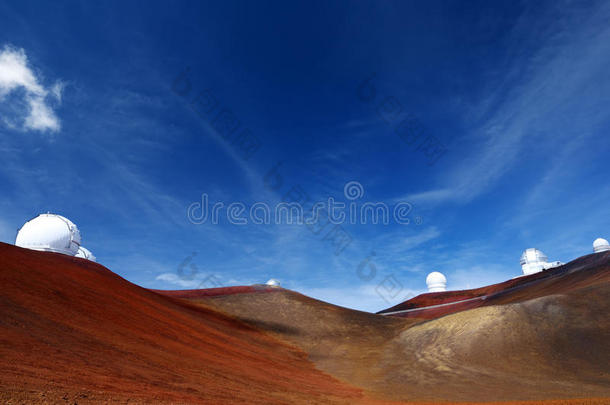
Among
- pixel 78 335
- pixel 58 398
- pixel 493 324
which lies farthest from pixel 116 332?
pixel 493 324

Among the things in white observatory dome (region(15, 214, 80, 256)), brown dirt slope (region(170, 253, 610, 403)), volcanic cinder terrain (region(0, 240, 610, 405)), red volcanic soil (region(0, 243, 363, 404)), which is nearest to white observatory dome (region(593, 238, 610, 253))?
volcanic cinder terrain (region(0, 240, 610, 405))

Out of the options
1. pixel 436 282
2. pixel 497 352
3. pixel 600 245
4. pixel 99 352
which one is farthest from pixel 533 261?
pixel 99 352

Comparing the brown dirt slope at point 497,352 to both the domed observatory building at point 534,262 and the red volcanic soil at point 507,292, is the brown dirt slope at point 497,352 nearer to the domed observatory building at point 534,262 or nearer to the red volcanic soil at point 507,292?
the red volcanic soil at point 507,292

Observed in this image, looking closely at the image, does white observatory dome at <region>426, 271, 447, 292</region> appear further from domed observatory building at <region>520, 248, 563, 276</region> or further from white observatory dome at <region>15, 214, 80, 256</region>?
white observatory dome at <region>15, 214, 80, 256</region>

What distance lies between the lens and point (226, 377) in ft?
55.4

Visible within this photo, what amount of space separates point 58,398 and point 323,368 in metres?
28.2

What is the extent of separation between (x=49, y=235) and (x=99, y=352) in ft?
119

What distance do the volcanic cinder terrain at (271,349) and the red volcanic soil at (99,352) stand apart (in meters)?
0.08

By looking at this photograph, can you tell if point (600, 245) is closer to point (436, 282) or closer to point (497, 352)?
point (436, 282)

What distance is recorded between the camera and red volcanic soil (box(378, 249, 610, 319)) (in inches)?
1707

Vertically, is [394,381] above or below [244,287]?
below

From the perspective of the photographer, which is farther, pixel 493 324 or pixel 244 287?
pixel 244 287

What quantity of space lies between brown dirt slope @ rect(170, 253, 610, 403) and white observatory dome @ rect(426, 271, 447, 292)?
36.3 metres

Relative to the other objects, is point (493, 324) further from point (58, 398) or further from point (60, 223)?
point (60, 223)
